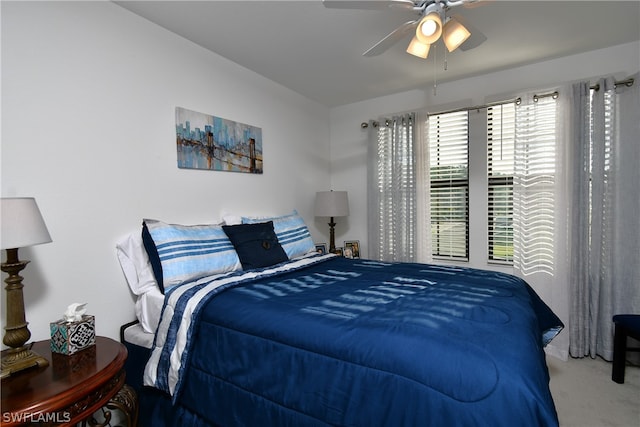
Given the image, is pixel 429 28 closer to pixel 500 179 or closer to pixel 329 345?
pixel 329 345

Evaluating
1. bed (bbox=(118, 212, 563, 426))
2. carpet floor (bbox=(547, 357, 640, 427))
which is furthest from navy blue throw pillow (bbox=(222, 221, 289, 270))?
carpet floor (bbox=(547, 357, 640, 427))

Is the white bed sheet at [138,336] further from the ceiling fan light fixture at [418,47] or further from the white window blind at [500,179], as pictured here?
the white window blind at [500,179]

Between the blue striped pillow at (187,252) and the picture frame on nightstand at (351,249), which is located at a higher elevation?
the blue striped pillow at (187,252)

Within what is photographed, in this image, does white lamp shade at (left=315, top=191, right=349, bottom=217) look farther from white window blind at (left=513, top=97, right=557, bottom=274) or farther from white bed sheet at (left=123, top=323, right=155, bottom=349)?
white bed sheet at (left=123, top=323, right=155, bottom=349)

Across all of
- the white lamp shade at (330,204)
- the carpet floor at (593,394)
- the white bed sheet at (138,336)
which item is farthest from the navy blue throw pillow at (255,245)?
the carpet floor at (593,394)

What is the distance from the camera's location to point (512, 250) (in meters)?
3.15

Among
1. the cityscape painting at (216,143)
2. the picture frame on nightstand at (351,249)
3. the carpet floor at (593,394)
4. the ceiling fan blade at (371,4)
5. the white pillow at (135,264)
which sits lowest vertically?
the carpet floor at (593,394)

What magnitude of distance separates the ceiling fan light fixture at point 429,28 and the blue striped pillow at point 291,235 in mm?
1773

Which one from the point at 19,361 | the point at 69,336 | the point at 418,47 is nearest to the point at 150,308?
the point at 69,336

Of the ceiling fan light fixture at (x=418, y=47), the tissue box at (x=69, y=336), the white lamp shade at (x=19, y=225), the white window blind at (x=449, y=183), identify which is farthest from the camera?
the white window blind at (x=449, y=183)

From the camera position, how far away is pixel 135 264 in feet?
6.75

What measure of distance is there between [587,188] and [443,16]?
2028 millimetres

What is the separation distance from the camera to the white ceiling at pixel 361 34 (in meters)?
2.10

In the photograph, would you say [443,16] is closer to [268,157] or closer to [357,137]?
[268,157]
